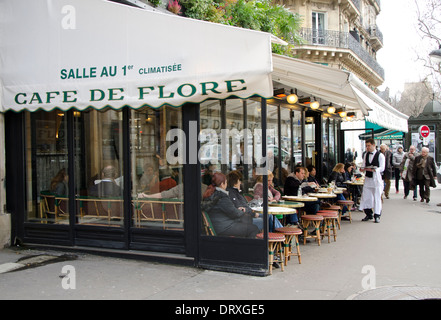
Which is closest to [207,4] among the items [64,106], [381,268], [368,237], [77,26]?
[77,26]

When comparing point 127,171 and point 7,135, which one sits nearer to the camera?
point 127,171

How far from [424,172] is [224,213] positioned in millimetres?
9883

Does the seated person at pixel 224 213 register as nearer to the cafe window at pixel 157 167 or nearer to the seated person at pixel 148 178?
the cafe window at pixel 157 167

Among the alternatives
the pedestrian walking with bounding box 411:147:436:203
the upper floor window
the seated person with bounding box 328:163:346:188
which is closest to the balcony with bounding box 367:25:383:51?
the upper floor window

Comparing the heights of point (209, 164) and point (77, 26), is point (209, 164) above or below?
below

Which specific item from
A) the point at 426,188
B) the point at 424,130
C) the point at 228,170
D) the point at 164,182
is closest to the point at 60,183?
the point at 164,182

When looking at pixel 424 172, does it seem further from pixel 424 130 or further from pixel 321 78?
pixel 321 78

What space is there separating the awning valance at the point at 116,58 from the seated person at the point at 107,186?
3.72 feet

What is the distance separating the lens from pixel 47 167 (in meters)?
7.70

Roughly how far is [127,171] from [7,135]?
2.49m

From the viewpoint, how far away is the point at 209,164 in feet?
21.3

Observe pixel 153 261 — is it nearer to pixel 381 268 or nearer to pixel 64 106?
pixel 64 106

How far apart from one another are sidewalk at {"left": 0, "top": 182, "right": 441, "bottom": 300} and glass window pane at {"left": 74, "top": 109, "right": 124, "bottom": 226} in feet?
2.40

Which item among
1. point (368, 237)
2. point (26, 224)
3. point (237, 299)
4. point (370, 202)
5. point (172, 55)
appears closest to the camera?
point (237, 299)
